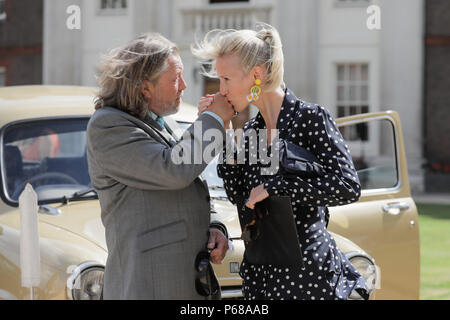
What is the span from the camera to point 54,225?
3.79 meters

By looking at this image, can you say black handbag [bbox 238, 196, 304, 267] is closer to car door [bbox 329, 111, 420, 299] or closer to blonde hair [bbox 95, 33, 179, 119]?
blonde hair [bbox 95, 33, 179, 119]

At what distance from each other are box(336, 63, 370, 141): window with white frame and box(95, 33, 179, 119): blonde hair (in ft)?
57.9

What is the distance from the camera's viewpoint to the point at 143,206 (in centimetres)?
242

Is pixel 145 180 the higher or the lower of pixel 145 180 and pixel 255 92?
the lower

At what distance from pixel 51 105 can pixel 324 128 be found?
2501mm

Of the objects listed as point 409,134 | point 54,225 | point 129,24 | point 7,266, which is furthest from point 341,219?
point 129,24

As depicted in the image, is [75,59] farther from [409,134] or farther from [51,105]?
[51,105]

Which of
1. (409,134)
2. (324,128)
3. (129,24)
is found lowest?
(409,134)

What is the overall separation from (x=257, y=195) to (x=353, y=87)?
58.8ft

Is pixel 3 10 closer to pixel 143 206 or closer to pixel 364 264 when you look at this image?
pixel 364 264

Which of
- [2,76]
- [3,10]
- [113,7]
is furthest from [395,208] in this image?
[3,10]

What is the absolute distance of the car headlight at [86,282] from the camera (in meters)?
3.25

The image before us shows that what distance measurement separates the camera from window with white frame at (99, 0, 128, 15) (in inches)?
843

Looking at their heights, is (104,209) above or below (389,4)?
below
